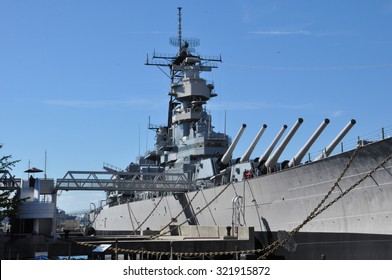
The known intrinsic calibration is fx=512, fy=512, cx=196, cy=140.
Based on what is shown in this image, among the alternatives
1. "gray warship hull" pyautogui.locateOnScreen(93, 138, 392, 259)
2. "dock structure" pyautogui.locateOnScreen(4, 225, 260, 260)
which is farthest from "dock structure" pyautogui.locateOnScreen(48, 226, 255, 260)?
"gray warship hull" pyautogui.locateOnScreen(93, 138, 392, 259)

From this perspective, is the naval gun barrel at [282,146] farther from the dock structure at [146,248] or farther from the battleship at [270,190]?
the dock structure at [146,248]

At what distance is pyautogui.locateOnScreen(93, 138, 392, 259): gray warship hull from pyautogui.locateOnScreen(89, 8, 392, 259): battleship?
0.03 m

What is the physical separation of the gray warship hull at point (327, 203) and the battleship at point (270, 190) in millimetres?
32

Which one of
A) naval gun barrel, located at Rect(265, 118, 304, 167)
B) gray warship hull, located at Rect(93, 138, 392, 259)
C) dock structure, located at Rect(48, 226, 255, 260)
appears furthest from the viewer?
naval gun barrel, located at Rect(265, 118, 304, 167)

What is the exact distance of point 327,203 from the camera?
17.3 meters

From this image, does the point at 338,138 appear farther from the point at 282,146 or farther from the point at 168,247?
the point at 168,247

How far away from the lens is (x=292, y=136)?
20.5m

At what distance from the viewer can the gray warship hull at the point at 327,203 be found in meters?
15.2

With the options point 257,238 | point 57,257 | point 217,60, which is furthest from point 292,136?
point 217,60

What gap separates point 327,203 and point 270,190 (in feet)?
11.5

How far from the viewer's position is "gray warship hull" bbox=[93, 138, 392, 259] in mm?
15203

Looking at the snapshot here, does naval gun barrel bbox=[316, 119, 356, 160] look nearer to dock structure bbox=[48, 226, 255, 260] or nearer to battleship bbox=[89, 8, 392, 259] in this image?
battleship bbox=[89, 8, 392, 259]

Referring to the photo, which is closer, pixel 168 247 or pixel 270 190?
pixel 168 247

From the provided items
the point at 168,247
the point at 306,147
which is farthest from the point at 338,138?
the point at 168,247
